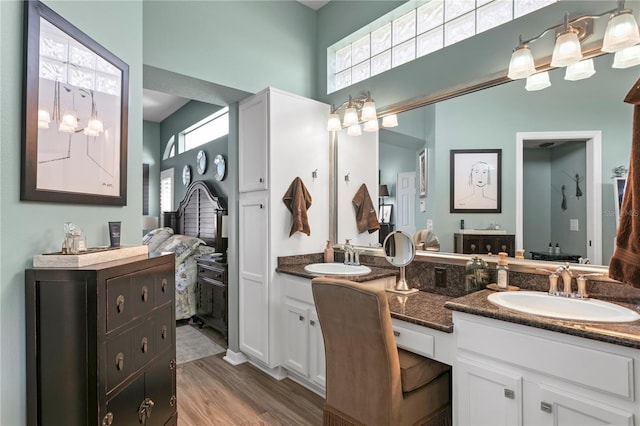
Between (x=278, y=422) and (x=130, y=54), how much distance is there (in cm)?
231

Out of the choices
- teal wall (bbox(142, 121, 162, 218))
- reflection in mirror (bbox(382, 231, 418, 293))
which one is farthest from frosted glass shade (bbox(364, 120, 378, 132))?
teal wall (bbox(142, 121, 162, 218))

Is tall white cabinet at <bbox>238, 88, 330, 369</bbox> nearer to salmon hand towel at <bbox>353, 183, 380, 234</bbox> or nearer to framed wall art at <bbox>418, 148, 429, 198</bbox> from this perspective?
salmon hand towel at <bbox>353, 183, 380, 234</bbox>

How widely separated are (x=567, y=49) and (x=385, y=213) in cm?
148

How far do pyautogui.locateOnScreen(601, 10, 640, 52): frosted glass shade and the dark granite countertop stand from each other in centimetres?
116

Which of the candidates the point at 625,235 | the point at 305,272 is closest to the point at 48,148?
the point at 305,272

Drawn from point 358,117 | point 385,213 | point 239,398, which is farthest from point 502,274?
point 239,398

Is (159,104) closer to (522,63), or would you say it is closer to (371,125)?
(371,125)

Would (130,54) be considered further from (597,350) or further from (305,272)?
(597,350)

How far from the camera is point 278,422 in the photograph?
212 cm

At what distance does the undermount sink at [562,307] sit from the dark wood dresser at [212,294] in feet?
8.36

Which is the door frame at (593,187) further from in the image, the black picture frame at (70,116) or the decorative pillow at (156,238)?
the decorative pillow at (156,238)

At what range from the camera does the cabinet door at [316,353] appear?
233 cm

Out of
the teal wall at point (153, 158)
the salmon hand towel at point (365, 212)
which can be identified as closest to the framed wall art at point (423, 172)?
the salmon hand towel at point (365, 212)

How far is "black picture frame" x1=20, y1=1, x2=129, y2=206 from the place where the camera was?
123cm
